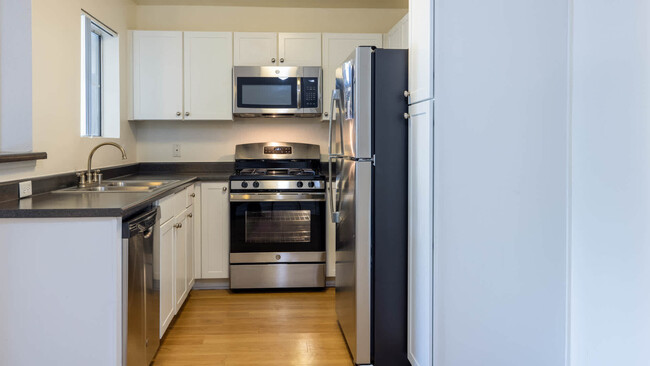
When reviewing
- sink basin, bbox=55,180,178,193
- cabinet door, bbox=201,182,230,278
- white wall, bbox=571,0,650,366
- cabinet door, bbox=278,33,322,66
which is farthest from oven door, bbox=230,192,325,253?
white wall, bbox=571,0,650,366

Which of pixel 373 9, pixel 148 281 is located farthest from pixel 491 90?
pixel 373 9

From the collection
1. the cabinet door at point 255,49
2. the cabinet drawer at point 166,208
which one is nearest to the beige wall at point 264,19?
the cabinet door at point 255,49

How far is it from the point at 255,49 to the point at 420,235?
2677 millimetres

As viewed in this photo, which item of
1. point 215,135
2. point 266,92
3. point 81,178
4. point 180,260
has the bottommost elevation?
point 180,260

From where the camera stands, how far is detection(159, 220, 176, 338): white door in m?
2.88

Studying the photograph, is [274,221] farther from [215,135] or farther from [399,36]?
[399,36]

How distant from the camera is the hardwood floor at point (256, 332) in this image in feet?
9.31

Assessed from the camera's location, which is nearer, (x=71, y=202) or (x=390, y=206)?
(x=71, y=202)

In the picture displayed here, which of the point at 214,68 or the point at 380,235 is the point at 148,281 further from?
the point at 214,68

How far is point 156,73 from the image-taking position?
430cm

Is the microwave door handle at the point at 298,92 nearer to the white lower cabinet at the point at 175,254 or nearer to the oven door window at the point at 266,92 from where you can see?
the oven door window at the point at 266,92

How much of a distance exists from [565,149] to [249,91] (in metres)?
2.81

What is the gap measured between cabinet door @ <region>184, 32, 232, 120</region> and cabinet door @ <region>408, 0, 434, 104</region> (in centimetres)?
229

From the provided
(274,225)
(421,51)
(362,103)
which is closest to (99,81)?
(274,225)
